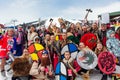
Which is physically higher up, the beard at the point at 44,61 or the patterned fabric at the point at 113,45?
the patterned fabric at the point at 113,45

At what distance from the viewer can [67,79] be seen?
13680 millimetres

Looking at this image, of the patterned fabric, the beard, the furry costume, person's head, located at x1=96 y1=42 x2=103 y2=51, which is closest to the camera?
the furry costume

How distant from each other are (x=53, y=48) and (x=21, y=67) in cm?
132

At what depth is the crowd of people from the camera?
1372cm

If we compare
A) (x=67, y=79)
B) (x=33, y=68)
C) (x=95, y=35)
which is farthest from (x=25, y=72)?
(x=95, y=35)

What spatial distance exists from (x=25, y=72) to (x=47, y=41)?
1604 millimetres

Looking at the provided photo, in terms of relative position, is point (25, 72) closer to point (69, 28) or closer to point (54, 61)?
point (54, 61)

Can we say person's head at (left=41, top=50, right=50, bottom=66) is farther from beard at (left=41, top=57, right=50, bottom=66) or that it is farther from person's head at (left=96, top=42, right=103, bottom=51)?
person's head at (left=96, top=42, right=103, bottom=51)

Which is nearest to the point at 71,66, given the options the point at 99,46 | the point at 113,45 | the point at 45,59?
the point at 45,59

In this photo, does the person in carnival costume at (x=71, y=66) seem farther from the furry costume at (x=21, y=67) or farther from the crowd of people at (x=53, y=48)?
the furry costume at (x=21, y=67)

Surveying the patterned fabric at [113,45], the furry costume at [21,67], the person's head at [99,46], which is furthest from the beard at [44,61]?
the patterned fabric at [113,45]

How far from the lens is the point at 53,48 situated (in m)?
14.4

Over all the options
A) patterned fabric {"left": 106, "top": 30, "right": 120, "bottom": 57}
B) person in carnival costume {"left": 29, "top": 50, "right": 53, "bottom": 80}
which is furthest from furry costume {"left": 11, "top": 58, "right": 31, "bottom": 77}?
patterned fabric {"left": 106, "top": 30, "right": 120, "bottom": 57}

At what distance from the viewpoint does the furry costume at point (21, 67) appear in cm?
1364
